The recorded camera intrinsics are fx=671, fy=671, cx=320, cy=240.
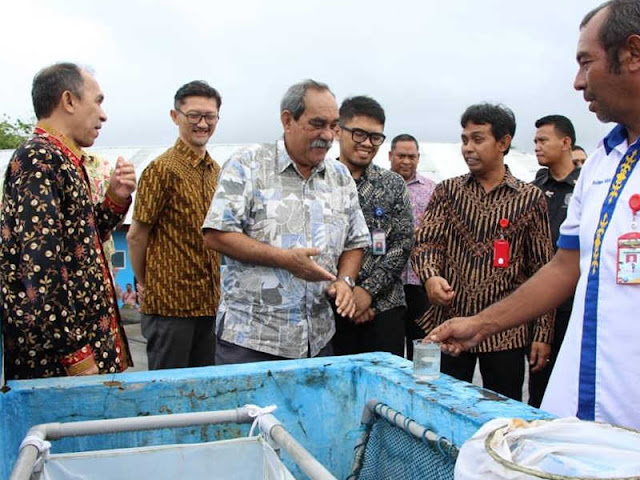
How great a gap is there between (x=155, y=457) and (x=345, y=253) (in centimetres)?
160

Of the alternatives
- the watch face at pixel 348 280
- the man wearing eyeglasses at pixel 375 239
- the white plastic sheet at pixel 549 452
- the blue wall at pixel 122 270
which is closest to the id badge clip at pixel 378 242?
the man wearing eyeglasses at pixel 375 239

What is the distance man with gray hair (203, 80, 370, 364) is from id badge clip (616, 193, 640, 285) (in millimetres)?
1193

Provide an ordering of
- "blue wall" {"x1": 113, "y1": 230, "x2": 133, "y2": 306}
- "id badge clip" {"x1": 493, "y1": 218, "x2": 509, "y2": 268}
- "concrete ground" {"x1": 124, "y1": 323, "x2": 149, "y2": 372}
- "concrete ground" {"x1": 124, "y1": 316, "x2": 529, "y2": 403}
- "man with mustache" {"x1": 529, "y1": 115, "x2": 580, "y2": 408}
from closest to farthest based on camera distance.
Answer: "id badge clip" {"x1": 493, "y1": 218, "x2": 509, "y2": 268} < "man with mustache" {"x1": 529, "y1": 115, "x2": 580, "y2": 408} < "concrete ground" {"x1": 124, "y1": 316, "x2": 529, "y2": 403} < "concrete ground" {"x1": 124, "y1": 323, "x2": 149, "y2": 372} < "blue wall" {"x1": 113, "y1": 230, "x2": 133, "y2": 306}

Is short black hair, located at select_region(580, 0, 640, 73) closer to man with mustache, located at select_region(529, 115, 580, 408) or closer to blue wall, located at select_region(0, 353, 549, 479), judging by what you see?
blue wall, located at select_region(0, 353, 549, 479)

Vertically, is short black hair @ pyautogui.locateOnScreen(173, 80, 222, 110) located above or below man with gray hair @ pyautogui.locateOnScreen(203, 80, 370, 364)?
above

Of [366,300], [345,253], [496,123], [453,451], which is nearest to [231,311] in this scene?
[345,253]

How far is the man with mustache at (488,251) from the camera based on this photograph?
10.9 feet

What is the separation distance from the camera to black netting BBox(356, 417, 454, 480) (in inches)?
70.7

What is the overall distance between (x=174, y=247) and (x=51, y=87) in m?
1.46

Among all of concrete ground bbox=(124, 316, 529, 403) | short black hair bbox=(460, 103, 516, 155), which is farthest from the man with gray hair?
concrete ground bbox=(124, 316, 529, 403)

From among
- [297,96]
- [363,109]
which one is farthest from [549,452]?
[363,109]

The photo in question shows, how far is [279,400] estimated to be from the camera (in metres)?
2.30

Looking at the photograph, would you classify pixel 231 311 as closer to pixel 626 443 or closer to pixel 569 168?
pixel 626 443

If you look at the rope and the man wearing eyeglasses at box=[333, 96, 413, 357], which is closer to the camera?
the rope
